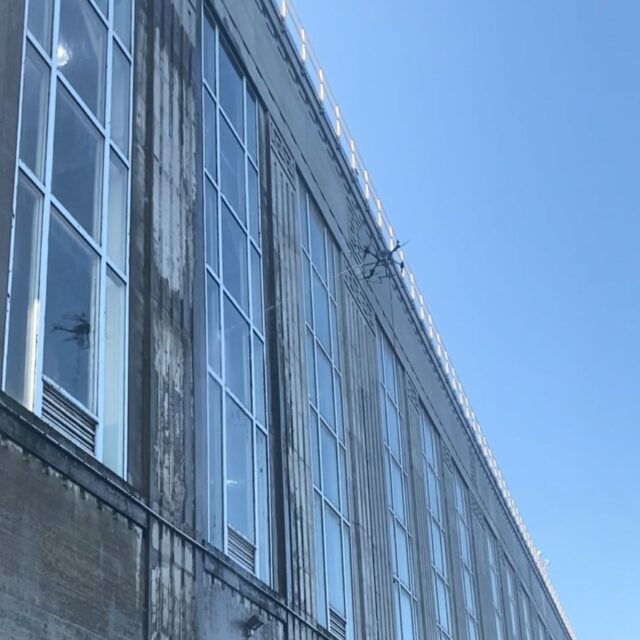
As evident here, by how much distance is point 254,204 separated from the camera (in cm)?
1861

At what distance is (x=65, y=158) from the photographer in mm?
12016

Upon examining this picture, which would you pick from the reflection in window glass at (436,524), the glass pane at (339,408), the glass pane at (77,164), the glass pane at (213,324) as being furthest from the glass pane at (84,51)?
the reflection in window glass at (436,524)

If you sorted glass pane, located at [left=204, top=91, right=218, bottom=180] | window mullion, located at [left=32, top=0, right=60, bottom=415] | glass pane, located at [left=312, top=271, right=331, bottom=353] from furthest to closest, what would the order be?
glass pane, located at [left=312, top=271, right=331, bottom=353] < glass pane, located at [left=204, top=91, right=218, bottom=180] < window mullion, located at [left=32, top=0, right=60, bottom=415]

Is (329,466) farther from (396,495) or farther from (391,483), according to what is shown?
(396,495)

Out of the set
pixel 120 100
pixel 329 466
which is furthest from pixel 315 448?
pixel 120 100

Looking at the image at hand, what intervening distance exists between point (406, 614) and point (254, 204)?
34.6ft

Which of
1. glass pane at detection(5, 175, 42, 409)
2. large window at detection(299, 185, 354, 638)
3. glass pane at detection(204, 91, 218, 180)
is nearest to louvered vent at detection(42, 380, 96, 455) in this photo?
glass pane at detection(5, 175, 42, 409)

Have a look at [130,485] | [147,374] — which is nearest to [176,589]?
[130,485]

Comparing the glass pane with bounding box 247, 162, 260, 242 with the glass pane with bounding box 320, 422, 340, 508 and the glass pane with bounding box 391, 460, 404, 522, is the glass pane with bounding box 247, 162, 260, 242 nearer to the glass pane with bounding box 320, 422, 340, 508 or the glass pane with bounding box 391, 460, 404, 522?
the glass pane with bounding box 320, 422, 340, 508

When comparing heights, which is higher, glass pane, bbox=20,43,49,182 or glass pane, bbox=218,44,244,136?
glass pane, bbox=218,44,244,136

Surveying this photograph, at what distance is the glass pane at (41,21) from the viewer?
11.9 m

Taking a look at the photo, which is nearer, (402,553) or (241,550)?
(241,550)

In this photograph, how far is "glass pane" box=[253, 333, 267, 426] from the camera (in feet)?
55.6

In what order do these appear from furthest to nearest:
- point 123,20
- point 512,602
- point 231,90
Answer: point 512,602 < point 231,90 < point 123,20
